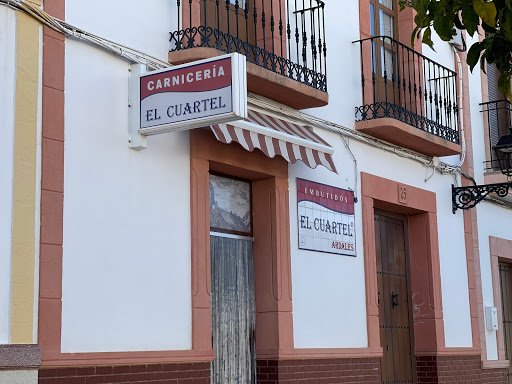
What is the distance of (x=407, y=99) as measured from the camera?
1165 cm

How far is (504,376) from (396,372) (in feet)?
8.08

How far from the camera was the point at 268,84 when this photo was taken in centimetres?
873

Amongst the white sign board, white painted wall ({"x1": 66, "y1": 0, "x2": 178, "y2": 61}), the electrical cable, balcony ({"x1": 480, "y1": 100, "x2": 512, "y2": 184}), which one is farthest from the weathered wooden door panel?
balcony ({"x1": 480, "y1": 100, "x2": 512, "y2": 184})

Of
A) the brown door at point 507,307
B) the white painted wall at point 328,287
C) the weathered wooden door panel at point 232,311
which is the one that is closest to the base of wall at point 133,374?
the weathered wooden door panel at point 232,311

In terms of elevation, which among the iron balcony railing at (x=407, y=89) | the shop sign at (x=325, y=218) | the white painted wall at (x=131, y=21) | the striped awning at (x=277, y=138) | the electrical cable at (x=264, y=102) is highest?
the iron balcony railing at (x=407, y=89)

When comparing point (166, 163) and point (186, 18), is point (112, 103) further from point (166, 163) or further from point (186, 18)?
point (186, 18)

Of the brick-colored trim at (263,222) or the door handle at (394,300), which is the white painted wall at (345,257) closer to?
the brick-colored trim at (263,222)

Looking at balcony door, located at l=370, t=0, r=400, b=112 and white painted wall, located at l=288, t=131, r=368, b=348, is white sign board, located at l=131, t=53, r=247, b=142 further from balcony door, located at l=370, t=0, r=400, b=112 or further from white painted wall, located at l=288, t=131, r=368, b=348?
balcony door, located at l=370, t=0, r=400, b=112

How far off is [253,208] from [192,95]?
236cm

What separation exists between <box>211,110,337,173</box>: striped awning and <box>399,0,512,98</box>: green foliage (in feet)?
10.3

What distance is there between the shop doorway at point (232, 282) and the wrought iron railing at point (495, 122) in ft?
17.6

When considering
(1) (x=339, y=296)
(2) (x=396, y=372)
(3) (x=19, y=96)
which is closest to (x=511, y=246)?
(2) (x=396, y=372)

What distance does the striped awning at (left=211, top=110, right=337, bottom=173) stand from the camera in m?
7.99

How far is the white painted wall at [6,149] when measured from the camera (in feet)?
20.6
